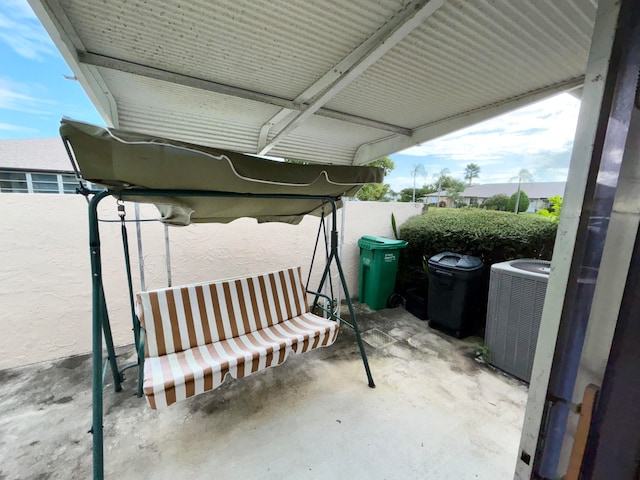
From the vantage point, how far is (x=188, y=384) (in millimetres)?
1959

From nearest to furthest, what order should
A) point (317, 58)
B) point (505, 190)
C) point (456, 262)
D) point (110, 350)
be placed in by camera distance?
1. point (317, 58)
2. point (110, 350)
3. point (456, 262)
4. point (505, 190)

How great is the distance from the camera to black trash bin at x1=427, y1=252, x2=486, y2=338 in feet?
11.4

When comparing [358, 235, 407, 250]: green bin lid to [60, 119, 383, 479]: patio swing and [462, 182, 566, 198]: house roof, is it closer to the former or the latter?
[60, 119, 383, 479]: patio swing

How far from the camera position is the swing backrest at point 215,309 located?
2439 millimetres

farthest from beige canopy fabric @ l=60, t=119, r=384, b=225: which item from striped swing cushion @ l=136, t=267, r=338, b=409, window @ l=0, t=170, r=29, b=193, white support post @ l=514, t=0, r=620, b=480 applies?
window @ l=0, t=170, r=29, b=193

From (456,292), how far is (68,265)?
4556mm

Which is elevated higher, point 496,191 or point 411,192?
point 496,191

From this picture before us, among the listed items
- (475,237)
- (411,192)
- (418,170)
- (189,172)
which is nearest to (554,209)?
(475,237)

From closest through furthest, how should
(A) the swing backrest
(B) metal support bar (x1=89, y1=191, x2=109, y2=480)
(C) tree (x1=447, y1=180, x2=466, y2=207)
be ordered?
(B) metal support bar (x1=89, y1=191, x2=109, y2=480)
(A) the swing backrest
(C) tree (x1=447, y1=180, x2=466, y2=207)

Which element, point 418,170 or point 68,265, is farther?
point 418,170

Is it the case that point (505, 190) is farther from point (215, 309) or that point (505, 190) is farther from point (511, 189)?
point (215, 309)

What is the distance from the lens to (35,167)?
10.4m

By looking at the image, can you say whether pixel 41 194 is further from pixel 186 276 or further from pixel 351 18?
pixel 351 18

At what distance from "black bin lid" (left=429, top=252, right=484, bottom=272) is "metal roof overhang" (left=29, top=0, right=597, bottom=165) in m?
1.69
